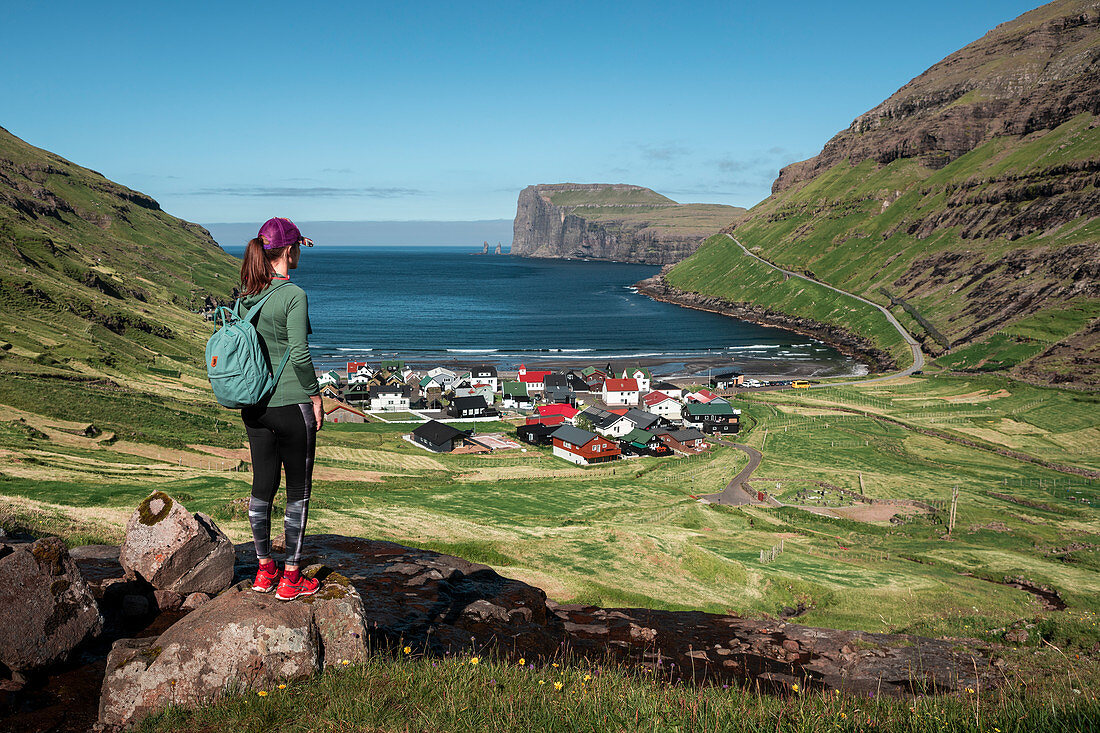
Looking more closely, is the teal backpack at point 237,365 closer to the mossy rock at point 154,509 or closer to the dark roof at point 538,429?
the mossy rock at point 154,509

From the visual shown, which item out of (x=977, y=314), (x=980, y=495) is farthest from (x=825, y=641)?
(x=977, y=314)

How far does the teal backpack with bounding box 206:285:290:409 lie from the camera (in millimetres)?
7855

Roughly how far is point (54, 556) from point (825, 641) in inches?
807

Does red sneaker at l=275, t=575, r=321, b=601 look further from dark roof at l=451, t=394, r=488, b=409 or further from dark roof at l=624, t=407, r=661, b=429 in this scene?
dark roof at l=451, t=394, r=488, b=409

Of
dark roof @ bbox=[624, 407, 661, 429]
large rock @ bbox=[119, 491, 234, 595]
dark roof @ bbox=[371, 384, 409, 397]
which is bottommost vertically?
dark roof @ bbox=[624, 407, 661, 429]

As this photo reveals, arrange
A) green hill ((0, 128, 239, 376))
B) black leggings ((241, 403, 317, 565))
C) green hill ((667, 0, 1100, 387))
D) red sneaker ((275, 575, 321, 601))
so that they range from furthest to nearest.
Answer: green hill ((667, 0, 1100, 387)) < green hill ((0, 128, 239, 376)) < red sneaker ((275, 575, 321, 601)) < black leggings ((241, 403, 317, 565))

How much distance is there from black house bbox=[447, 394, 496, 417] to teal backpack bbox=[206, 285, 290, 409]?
8501cm

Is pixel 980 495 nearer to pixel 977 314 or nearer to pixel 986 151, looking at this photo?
pixel 977 314

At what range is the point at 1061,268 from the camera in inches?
4815

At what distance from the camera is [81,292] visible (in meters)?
98.9

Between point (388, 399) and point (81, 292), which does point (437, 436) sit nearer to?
point (388, 399)

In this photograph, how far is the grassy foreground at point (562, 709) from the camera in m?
6.69

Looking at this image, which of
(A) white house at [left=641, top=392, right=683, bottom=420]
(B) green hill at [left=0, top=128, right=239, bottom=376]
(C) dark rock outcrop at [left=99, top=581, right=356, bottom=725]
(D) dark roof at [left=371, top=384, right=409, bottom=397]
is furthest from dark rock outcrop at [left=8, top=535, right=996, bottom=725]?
(D) dark roof at [left=371, top=384, right=409, bottom=397]

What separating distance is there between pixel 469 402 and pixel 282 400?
280 feet
